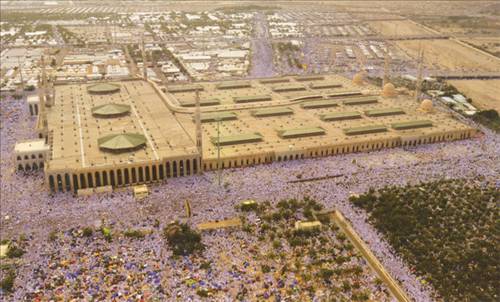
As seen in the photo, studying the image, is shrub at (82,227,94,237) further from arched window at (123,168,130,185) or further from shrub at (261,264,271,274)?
shrub at (261,264,271,274)

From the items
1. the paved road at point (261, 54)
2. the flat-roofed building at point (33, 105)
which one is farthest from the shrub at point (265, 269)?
the paved road at point (261, 54)

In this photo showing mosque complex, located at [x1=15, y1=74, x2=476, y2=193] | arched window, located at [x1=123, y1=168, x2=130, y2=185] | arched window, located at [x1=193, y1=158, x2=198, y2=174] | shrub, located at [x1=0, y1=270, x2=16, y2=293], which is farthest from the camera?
arched window, located at [x1=193, y1=158, x2=198, y2=174]

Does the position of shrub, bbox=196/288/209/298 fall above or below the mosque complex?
below

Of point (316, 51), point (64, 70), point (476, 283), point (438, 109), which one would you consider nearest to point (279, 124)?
point (438, 109)

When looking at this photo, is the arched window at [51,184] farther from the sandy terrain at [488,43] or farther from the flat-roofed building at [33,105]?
the sandy terrain at [488,43]

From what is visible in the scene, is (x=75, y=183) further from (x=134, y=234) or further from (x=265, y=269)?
(x=265, y=269)

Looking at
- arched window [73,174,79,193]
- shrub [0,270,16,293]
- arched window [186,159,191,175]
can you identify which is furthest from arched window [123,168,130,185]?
shrub [0,270,16,293]

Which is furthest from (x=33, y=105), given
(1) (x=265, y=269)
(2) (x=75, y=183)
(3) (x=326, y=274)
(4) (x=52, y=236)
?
(3) (x=326, y=274)

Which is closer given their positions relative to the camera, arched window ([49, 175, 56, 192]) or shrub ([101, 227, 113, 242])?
shrub ([101, 227, 113, 242])
